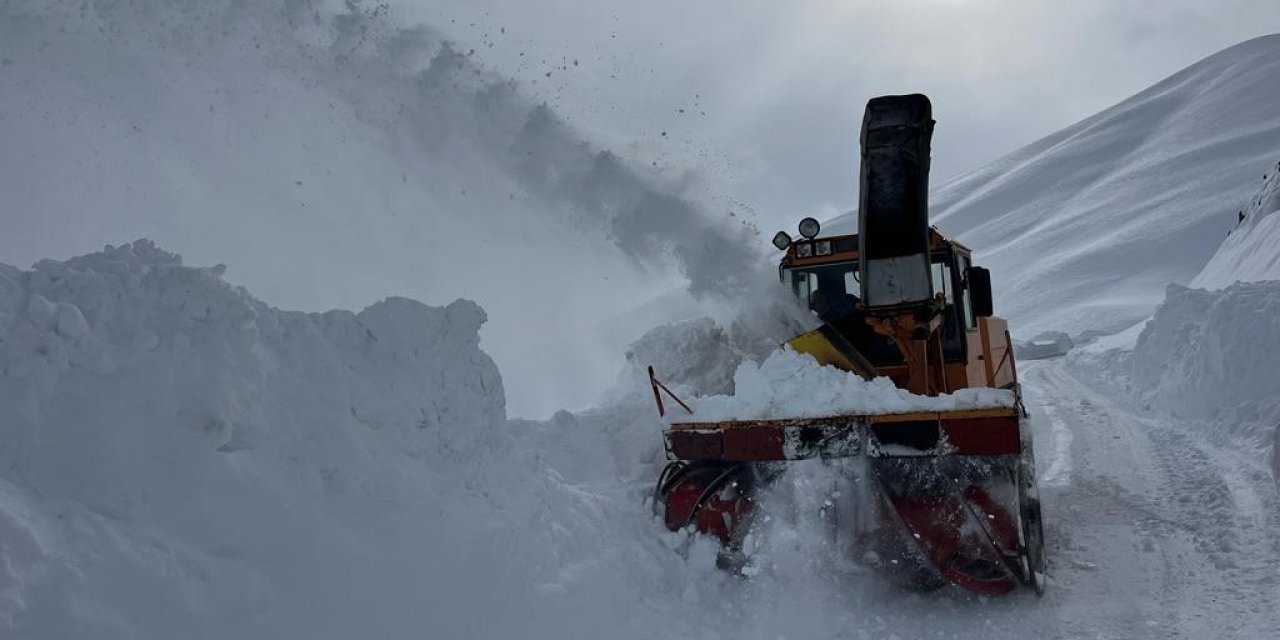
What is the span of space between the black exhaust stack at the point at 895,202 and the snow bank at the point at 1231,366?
3.94 meters

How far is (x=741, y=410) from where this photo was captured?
245 inches

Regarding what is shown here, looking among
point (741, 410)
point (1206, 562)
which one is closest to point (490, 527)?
point (741, 410)

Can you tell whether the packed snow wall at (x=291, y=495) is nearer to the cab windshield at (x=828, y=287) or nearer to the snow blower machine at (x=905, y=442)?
the snow blower machine at (x=905, y=442)

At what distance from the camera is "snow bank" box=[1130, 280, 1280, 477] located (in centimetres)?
905

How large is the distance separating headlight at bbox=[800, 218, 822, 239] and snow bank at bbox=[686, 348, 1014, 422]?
1140mm

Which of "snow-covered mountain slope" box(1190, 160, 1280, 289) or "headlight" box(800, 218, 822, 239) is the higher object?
"snow-covered mountain slope" box(1190, 160, 1280, 289)

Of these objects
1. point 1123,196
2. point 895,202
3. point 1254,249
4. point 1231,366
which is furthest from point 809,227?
point 1123,196

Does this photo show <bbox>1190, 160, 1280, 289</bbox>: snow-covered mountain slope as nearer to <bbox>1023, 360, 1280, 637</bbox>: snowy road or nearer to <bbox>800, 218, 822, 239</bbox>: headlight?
<bbox>1023, 360, 1280, 637</bbox>: snowy road

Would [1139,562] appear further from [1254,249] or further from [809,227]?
[1254,249]

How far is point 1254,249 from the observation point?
18.7 m

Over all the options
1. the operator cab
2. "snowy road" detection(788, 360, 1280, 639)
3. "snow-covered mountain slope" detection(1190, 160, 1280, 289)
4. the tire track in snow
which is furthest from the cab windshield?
"snow-covered mountain slope" detection(1190, 160, 1280, 289)

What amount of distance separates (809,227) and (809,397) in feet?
5.74

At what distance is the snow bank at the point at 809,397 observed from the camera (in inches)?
218

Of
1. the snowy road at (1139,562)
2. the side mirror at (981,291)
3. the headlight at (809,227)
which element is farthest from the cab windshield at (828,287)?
the snowy road at (1139,562)
